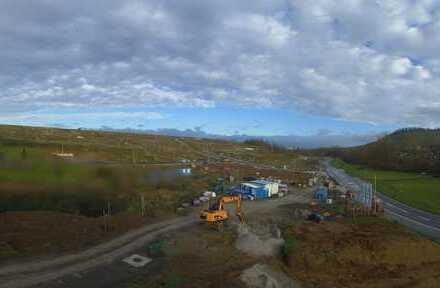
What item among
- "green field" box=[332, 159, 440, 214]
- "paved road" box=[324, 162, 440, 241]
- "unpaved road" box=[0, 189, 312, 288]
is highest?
"unpaved road" box=[0, 189, 312, 288]

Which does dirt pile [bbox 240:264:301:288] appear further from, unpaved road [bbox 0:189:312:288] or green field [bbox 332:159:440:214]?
green field [bbox 332:159:440:214]

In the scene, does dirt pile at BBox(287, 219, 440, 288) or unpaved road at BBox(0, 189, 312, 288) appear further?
dirt pile at BBox(287, 219, 440, 288)

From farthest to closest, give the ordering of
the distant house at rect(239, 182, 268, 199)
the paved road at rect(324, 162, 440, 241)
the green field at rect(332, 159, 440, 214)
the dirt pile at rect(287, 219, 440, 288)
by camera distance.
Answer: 1. the green field at rect(332, 159, 440, 214)
2. the distant house at rect(239, 182, 268, 199)
3. the paved road at rect(324, 162, 440, 241)
4. the dirt pile at rect(287, 219, 440, 288)

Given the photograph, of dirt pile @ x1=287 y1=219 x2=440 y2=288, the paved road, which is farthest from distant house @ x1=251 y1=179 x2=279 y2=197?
dirt pile @ x1=287 y1=219 x2=440 y2=288

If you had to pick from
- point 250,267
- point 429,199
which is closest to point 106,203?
point 250,267

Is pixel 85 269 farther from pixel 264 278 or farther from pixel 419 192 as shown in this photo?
pixel 419 192

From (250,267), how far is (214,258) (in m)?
3.52

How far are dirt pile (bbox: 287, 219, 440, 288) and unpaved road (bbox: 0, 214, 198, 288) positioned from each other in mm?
14560

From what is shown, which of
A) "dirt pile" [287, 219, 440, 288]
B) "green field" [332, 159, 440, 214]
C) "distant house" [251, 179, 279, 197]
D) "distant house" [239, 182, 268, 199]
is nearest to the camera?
"dirt pile" [287, 219, 440, 288]

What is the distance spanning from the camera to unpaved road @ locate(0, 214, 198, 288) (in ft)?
78.7

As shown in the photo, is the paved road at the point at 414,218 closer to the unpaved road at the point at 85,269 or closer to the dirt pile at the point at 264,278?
the dirt pile at the point at 264,278

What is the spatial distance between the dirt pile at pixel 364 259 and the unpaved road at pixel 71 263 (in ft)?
47.8

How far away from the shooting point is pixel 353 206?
191 feet

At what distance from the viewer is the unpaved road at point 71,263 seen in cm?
2398
